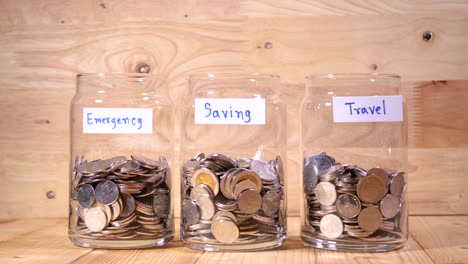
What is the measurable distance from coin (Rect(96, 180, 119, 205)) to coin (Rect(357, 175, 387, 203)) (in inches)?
16.1

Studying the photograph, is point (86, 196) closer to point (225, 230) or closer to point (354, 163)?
point (225, 230)

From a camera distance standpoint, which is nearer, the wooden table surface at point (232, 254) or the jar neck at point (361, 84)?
the wooden table surface at point (232, 254)

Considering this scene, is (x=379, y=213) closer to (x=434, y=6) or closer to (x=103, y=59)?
(x=434, y=6)

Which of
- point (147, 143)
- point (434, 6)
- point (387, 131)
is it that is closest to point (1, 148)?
point (147, 143)

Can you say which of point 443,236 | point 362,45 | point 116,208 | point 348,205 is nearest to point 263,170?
point 348,205

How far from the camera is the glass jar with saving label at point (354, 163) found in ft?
3.41

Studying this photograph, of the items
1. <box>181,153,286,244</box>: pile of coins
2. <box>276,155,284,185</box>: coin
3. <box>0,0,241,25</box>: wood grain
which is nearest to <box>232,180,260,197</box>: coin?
<box>181,153,286,244</box>: pile of coins

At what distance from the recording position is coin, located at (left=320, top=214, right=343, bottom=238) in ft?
3.45

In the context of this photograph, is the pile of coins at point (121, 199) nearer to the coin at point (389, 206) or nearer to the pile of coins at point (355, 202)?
the pile of coins at point (355, 202)

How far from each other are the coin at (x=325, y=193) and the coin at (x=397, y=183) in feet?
0.33

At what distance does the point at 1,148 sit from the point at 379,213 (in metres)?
0.95

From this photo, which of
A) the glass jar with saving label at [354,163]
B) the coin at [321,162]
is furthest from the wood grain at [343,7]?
the coin at [321,162]

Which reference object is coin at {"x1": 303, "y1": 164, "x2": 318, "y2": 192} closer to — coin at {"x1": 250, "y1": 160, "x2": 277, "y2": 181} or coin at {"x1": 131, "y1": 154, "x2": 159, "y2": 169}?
coin at {"x1": 250, "y1": 160, "x2": 277, "y2": 181}

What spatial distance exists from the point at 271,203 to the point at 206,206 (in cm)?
11
